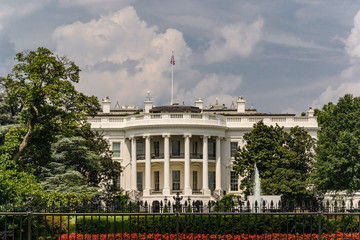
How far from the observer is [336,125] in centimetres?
4759

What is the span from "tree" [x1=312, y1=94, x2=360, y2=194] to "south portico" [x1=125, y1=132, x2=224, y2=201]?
13076 mm

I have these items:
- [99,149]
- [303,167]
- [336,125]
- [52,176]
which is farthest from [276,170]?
[52,176]

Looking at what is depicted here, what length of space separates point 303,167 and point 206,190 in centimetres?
986

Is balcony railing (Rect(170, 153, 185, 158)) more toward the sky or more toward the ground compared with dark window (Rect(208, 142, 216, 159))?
more toward the ground

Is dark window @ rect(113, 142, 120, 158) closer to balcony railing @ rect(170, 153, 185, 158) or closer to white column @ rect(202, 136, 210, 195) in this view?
balcony railing @ rect(170, 153, 185, 158)

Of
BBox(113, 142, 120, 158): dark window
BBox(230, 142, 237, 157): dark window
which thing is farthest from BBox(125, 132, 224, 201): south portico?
BBox(230, 142, 237, 157): dark window

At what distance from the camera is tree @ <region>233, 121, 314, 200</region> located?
50750mm

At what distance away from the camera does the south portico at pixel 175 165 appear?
58.4m

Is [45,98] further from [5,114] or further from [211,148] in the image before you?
[211,148]

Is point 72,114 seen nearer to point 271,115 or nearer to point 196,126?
point 196,126

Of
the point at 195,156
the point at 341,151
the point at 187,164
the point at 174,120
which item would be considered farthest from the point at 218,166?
the point at 341,151

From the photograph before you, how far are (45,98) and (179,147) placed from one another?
30.1 metres

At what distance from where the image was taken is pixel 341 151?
45.8 m

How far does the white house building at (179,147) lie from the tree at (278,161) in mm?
5306
